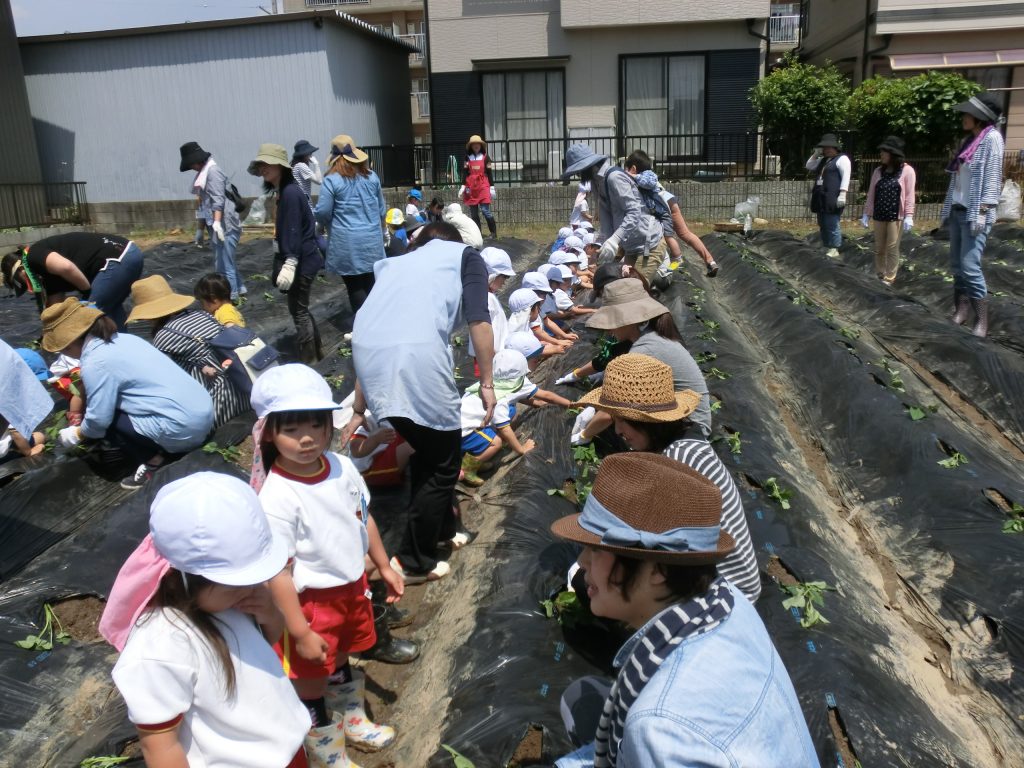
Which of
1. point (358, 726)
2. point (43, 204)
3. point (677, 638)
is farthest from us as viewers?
point (43, 204)

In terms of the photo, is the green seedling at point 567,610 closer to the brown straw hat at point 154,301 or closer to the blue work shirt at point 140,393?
the blue work shirt at point 140,393

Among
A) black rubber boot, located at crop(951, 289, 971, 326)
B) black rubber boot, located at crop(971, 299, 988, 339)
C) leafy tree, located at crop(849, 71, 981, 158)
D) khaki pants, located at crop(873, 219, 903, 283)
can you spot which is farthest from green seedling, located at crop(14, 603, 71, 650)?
leafy tree, located at crop(849, 71, 981, 158)

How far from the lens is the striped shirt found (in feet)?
9.02

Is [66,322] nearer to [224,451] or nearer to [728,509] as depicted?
[224,451]

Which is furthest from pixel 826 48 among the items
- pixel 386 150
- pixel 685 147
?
pixel 386 150

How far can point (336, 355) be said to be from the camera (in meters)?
7.21

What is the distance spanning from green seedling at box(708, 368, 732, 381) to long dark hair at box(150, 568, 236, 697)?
4.83m

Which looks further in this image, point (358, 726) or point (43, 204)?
point (43, 204)

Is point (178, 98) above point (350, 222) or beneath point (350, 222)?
above

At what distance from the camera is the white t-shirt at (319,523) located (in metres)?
2.57

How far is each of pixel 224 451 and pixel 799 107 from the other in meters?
15.5

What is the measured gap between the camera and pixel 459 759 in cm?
245

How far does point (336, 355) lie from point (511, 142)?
500 inches

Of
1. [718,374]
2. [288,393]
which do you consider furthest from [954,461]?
[288,393]
